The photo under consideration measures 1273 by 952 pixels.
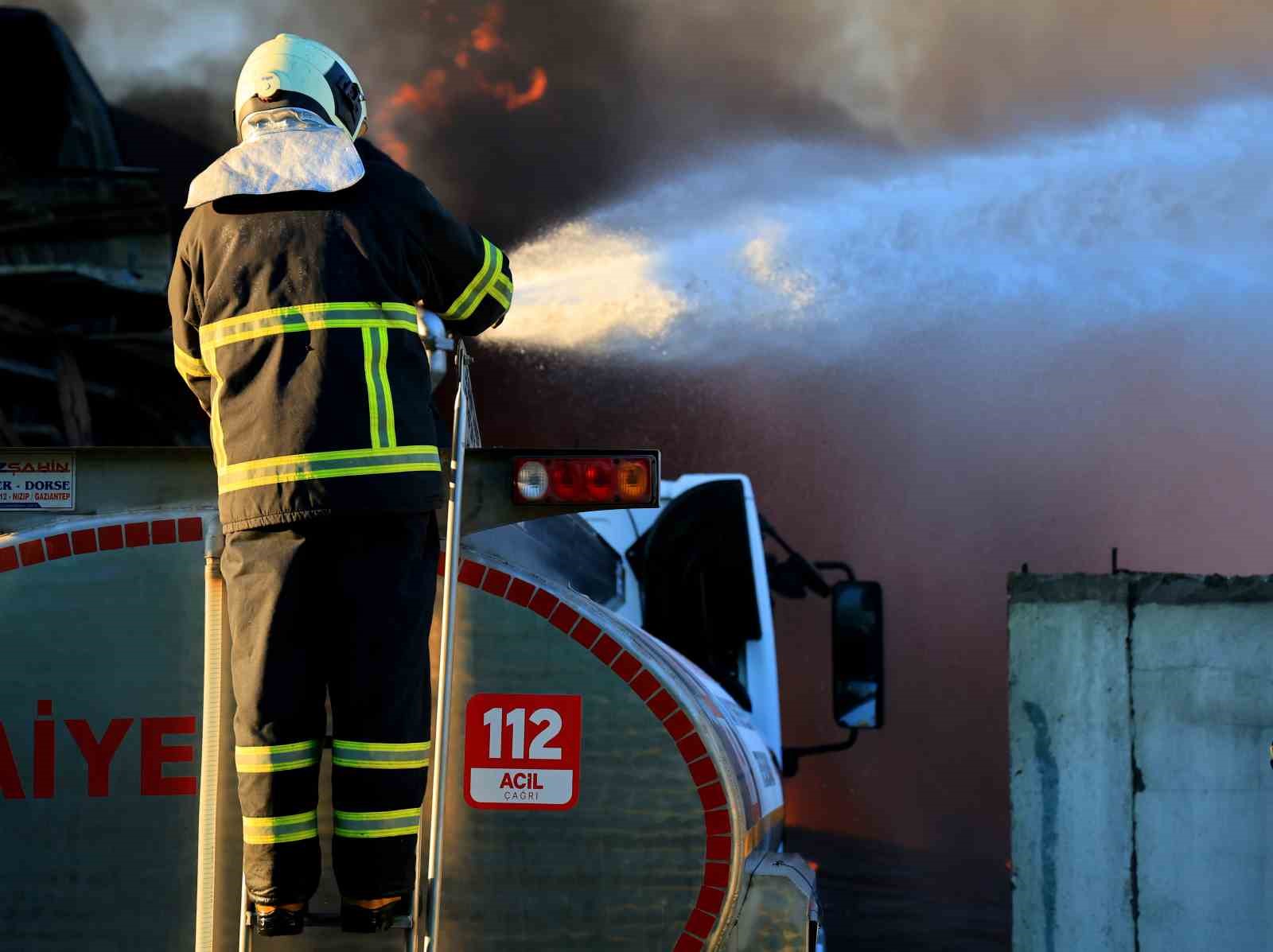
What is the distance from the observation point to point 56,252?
10.5 meters

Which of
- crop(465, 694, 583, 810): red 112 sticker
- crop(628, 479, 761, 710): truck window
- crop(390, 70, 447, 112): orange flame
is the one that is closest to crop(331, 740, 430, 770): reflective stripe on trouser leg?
crop(465, 694, 583, 810): red 112 sticker

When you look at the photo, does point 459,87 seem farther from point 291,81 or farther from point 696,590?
point 291,81

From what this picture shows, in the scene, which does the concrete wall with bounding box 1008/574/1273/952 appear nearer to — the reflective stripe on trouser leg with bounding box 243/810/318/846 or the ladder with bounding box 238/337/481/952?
the ladder with bounding box 238/337/481/952

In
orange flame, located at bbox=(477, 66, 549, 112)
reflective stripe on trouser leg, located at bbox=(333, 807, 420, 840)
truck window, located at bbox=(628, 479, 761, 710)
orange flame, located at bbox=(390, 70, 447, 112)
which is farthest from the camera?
orange flame, located at bbox=(477, 66, 549, 112)

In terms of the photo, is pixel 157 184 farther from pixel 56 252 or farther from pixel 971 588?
pixel 971 588

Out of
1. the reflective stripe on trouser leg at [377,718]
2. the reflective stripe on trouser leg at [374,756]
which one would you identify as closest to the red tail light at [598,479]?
the reflective stripe on trouser leg at [377,718]

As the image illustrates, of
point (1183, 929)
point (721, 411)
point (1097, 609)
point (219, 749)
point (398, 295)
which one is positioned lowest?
point (1183, 929)

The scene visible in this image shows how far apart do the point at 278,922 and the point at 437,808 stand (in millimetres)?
308

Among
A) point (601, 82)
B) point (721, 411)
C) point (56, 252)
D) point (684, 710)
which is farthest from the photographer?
point (721, 411)

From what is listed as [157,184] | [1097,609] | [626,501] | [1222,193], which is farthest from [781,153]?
[626,501]

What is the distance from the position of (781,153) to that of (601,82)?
1420 millimetres

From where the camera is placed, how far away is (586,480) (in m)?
3.00

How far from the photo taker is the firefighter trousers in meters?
2.67

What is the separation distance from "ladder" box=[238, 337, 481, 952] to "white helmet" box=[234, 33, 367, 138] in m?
0.59
